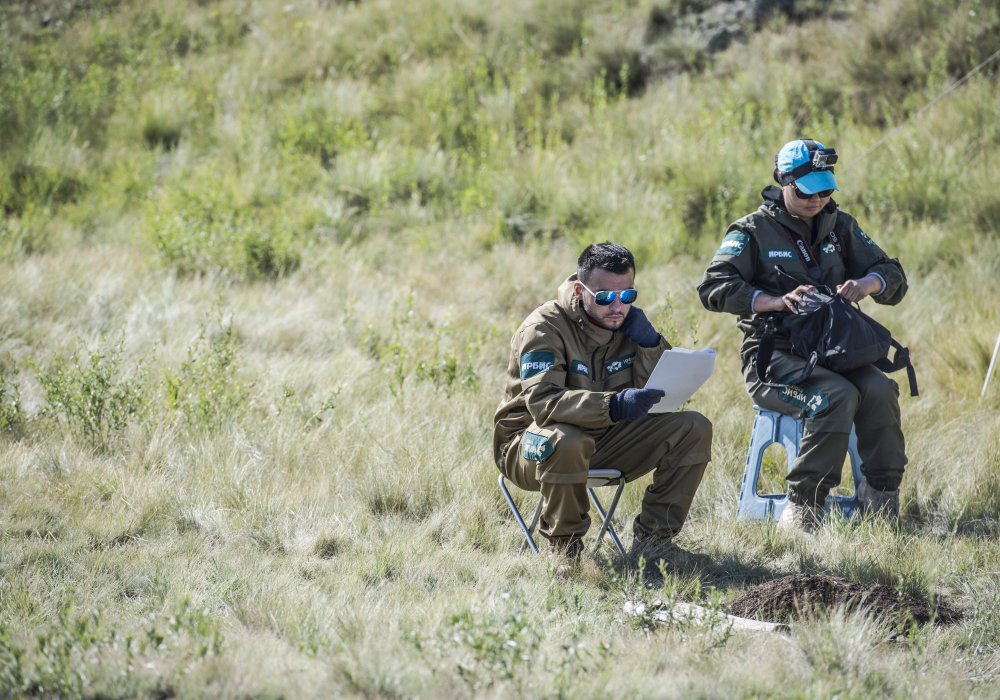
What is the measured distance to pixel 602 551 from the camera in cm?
495

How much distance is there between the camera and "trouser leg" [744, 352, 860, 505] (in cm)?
495

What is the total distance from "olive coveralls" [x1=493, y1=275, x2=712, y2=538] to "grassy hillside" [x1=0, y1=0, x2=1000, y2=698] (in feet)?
1.16

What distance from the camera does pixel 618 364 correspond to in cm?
480

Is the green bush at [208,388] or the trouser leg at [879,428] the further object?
the green bush at [208,388]

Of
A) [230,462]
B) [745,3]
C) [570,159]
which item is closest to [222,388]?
[230,462]

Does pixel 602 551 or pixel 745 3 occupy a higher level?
pixel 745 3

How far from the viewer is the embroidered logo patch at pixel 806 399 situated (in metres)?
4.97

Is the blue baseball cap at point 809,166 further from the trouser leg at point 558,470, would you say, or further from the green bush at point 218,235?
the green bush at point 218,235

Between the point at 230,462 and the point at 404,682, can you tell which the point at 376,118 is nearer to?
the point at 230,462

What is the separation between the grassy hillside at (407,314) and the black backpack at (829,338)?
0.86 metres

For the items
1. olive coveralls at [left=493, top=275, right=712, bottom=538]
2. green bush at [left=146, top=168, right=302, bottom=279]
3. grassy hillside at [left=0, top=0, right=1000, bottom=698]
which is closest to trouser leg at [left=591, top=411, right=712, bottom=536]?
olive coveralls at [left=493, top=275, right=712, bottom=538]

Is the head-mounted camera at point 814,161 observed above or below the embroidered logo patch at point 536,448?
above

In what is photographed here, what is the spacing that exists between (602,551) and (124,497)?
2.46 m

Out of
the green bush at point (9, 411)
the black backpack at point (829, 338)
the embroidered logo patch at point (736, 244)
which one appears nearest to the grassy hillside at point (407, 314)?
the green bush at point (9, 411)
